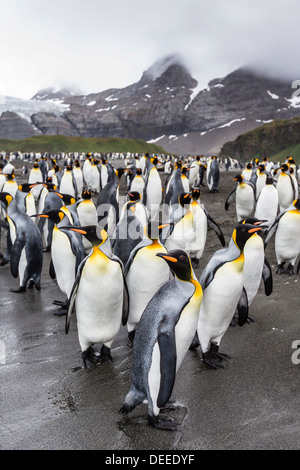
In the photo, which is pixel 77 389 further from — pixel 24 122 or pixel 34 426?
pixel 24 122

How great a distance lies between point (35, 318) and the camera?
18.6 ft

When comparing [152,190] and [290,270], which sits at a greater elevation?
[152,190]

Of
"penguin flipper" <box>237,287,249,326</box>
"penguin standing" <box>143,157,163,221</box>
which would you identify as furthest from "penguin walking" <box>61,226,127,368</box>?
"penguin standing" <box>143,157,163,221</box>

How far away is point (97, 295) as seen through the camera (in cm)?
411

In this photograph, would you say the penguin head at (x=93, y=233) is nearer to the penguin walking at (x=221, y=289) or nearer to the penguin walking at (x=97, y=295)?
the penguin walking at (x=97, y=295)

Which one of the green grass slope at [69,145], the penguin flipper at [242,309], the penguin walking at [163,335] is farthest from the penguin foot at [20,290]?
the green grass slope at [69,145]

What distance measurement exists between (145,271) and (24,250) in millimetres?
2818

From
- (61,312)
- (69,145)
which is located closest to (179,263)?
(61,312)

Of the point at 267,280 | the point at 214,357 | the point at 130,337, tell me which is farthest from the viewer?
the point at 267,280

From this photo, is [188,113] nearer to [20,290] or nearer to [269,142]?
[269,142]

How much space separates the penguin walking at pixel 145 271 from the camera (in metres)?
4.44

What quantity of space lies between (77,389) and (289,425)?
1787 mm

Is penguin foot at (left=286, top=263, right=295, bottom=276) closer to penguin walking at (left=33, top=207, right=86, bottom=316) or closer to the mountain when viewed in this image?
penguin walking at (left=33, top=207, right=86, bottom=316)

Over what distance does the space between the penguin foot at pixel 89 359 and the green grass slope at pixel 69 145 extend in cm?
6860
